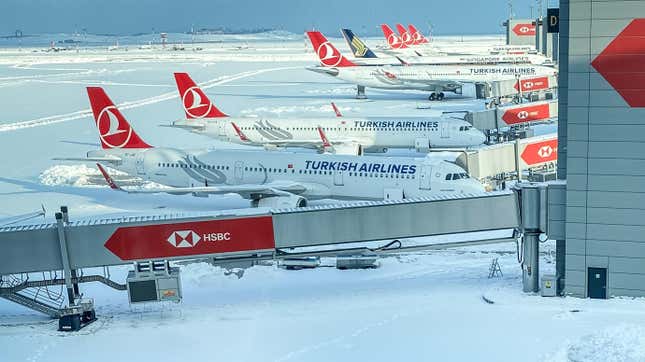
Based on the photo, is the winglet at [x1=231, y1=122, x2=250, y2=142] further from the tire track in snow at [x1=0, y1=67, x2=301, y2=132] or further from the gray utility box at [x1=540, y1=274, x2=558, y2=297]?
the gray utility box at [x1=540, y1=274, x2=558, y2=297]

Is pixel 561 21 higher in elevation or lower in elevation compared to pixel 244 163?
higher

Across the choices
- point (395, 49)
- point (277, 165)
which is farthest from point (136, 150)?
point (395, 49)

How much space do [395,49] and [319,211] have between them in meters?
142

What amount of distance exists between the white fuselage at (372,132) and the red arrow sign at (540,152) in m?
14.5

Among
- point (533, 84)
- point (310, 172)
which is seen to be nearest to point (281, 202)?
point (310, 172)

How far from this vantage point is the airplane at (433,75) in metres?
87.9

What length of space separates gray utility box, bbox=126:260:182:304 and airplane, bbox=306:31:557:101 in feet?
227

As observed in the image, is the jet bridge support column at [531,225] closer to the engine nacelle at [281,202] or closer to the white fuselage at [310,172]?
the white fuselage at [310,172]

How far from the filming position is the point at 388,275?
89.1ft

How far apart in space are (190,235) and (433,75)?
69.4 m

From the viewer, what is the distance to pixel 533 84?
79062 mm

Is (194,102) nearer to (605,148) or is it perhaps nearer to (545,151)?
(545,151)

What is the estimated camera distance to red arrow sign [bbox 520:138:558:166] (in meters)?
39.4

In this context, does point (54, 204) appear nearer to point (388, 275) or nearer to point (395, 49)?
point (388, 275)
